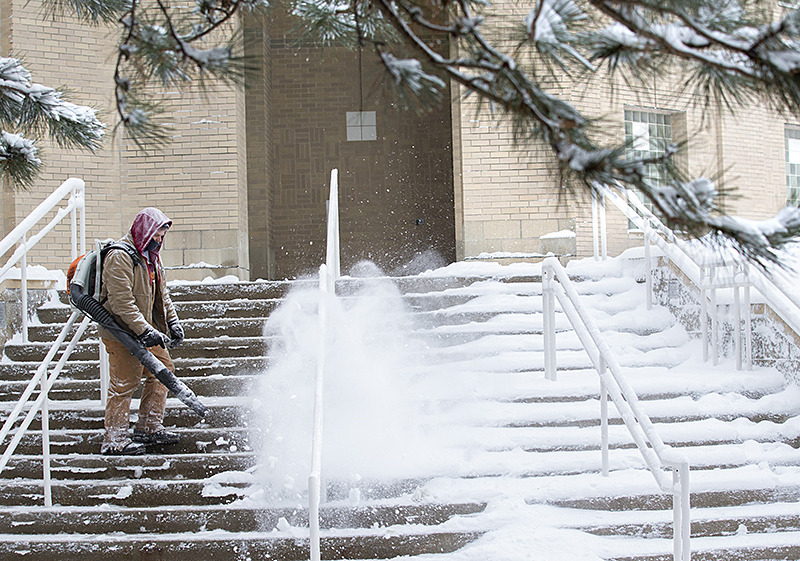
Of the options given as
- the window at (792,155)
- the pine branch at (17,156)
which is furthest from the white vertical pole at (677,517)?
the window at (792,155)

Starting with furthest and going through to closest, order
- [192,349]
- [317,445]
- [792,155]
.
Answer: [792,155] → [192,349] → [317,445]

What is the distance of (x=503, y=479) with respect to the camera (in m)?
5.09

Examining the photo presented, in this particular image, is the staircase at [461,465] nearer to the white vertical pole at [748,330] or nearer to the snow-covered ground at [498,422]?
the snow-covered ground at [498,422]

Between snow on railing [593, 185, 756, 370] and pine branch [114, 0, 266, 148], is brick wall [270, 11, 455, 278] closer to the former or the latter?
snow on railing [593, 185, 756, 370]

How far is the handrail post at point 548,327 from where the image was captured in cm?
633

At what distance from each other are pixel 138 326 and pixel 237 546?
5.00ft

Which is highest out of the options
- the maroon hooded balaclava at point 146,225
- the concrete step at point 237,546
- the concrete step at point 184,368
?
the maroon hooded balaclava at point 146,225

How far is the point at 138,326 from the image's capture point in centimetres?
522

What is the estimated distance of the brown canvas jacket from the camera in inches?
206

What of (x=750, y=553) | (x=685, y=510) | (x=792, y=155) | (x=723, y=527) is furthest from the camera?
(x=792, y=155)

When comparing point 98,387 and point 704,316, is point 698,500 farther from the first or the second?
point 98,387

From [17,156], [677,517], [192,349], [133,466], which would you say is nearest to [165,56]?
[17,156]

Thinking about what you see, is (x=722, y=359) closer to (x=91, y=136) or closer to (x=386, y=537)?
(x=386, y=537)

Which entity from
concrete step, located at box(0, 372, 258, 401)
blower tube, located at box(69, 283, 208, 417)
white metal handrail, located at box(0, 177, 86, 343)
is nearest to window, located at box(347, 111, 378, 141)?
white metal handrail, located at box(0, 177, 86, 343)
